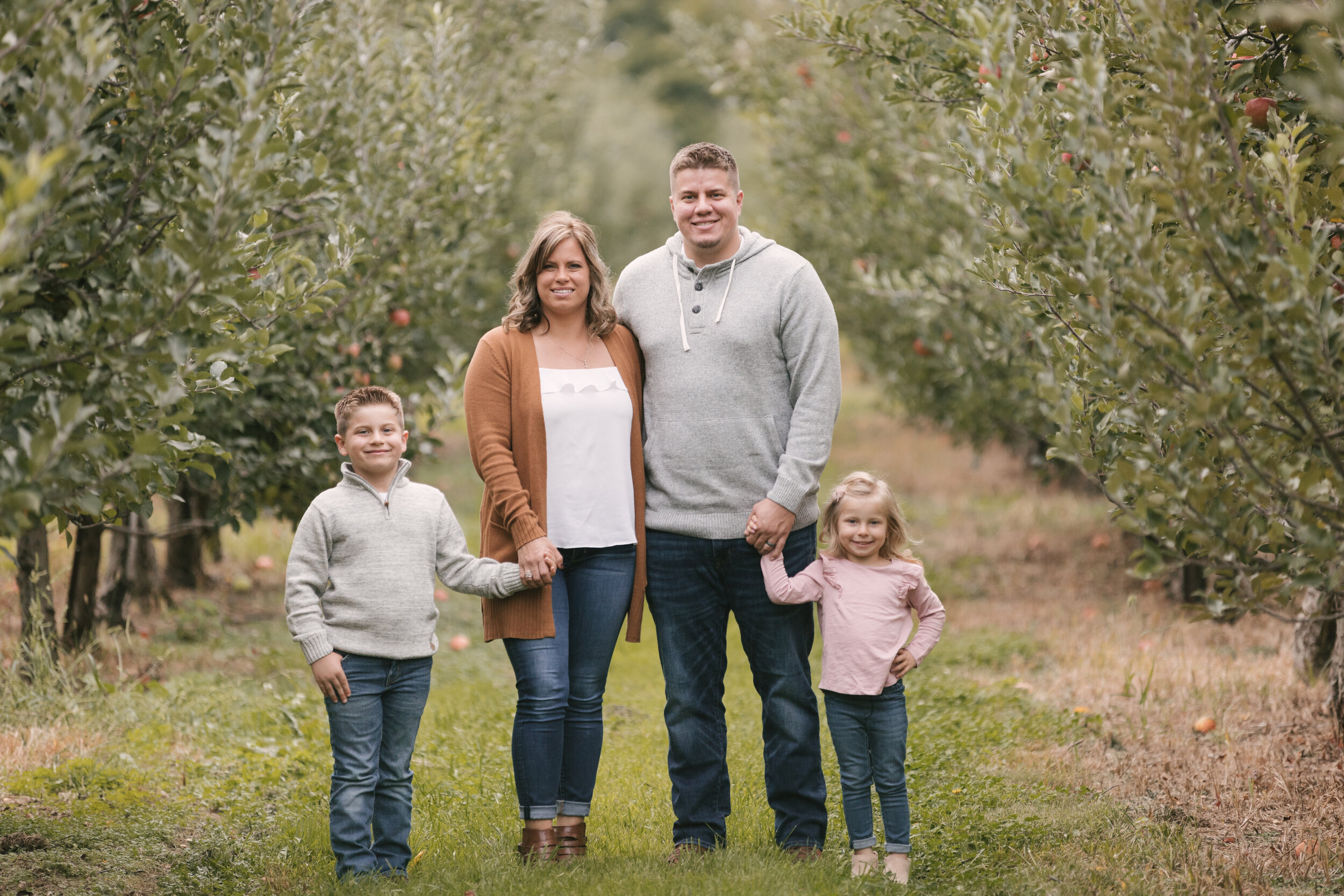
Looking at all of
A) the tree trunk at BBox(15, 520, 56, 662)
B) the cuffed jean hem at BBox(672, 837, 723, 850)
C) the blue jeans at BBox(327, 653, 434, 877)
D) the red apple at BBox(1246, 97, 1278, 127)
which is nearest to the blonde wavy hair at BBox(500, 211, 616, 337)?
the blue jeans at BBox(327, 653, 434, 877)

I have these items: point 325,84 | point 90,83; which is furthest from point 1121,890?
point 325,84

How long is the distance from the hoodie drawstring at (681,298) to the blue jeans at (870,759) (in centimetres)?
128

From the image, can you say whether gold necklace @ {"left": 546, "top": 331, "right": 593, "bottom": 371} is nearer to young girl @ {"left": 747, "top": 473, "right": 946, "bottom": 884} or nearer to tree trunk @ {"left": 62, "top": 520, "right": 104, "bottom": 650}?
young girl @ {"left": 747, "top": 473, "right": 946, "bottom": 884}

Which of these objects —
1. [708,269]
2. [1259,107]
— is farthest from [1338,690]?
[708,269]

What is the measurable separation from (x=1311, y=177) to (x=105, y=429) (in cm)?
356

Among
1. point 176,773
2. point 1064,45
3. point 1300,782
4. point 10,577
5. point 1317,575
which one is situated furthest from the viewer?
point 10,577

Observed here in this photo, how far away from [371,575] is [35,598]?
3.72 meters

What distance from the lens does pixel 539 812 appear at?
3.93 metres

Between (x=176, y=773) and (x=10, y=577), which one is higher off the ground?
(x=10, y=577)

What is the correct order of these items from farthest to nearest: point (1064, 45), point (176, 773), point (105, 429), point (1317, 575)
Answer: point (176, 773) → point (1064, 45) → point (105, 429) → point (1317, 575)

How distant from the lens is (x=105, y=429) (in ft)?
10.1

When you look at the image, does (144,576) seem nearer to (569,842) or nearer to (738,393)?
(569,842)

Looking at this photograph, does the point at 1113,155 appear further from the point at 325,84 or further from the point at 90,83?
the point at 325,84

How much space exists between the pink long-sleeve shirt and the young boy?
3.15 ft
